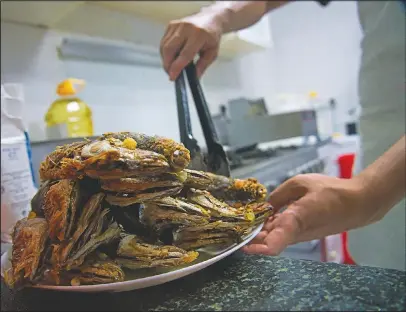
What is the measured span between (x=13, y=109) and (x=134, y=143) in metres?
0.55

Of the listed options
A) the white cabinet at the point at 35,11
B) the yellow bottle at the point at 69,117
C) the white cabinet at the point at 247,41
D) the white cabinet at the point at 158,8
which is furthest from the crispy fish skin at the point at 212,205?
the white cabinet at the point at 247,41

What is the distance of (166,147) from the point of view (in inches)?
13.9

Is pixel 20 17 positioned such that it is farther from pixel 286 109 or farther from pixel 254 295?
pixel 286 109

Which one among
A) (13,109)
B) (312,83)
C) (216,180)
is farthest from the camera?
(312,83)

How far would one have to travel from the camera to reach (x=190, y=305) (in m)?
0.31

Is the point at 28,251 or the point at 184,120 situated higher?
the point at 184,120

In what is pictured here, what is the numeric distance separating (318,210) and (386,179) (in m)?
0.11

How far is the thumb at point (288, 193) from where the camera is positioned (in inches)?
23.9

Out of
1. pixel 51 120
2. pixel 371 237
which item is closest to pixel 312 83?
pixel 371 237

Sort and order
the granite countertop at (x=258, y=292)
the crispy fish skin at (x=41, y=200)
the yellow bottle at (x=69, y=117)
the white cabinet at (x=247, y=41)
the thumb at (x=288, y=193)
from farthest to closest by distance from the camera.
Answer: the white cabinet at (x=247, y=41)
the yellow bottle at (x=69, y=117)
the thumb at (x=288, y=193)
the crispy fish skin at (x=41, y=200)
the granite countertop at (x=258, y=292)

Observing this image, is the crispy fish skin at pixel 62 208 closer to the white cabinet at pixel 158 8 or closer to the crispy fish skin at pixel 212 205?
the crispy fish skin at pixel 212 205

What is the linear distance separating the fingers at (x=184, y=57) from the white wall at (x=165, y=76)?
8 cm

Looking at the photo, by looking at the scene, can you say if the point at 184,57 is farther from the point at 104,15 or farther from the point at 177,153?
the point at 104,15

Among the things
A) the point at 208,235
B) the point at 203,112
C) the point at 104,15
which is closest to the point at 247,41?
the point at 104,15
